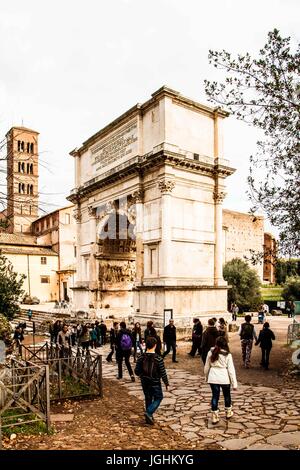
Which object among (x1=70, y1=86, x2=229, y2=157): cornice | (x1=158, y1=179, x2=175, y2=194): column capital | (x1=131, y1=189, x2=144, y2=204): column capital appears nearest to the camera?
(x1=158, y1=179, x2=175, y2=194): column capital

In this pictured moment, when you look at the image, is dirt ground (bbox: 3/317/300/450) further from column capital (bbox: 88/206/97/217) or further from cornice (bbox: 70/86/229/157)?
column capital (bbox: 88/206/97/217)

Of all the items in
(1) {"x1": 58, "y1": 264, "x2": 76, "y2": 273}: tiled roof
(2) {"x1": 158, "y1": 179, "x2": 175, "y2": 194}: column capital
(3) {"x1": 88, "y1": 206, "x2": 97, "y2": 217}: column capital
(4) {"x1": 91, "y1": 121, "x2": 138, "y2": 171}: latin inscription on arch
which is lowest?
(1) {"x1": 58, "y1": 264, "x2": 76, "y2": 273}: tiled roof

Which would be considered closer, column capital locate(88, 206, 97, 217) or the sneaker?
the sneaker

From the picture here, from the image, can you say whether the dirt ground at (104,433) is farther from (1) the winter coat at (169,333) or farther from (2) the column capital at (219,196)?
(2) the column capital at (219,196)

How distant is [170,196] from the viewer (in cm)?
1983

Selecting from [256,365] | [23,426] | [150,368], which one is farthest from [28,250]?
[150,368]

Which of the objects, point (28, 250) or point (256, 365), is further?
point (28, 250)

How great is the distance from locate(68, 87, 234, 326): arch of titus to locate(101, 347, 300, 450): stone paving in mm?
9586

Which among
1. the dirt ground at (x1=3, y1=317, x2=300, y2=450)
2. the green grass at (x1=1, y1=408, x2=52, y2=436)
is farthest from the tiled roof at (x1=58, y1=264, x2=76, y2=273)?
the green grass at (x1=1, y1=408, x2=52, y2=436)

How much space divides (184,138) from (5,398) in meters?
16.5

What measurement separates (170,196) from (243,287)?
86.9ft

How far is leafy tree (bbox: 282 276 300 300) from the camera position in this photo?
1729 inches

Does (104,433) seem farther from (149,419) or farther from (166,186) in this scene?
(166,186)

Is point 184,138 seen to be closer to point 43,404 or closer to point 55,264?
point 43,404
